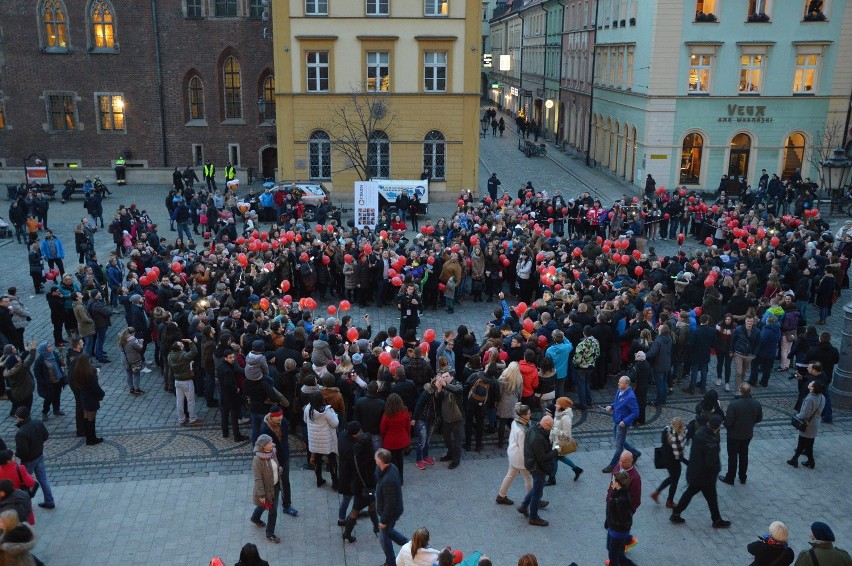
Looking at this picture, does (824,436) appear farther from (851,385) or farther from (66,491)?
(66,491)

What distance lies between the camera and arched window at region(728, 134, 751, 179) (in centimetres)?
3809

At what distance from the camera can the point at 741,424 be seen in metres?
11.4

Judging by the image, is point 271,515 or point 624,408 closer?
point 271,515

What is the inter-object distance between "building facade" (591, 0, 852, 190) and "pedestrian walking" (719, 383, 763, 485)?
92.6 feet

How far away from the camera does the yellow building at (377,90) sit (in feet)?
115

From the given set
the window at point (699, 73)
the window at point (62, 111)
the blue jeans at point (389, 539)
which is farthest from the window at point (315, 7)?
the blue jeans at point (389, 539)

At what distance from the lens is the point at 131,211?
26531 millimetres

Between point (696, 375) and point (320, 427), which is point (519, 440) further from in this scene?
point (696, 375)

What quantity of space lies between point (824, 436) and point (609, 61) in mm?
34901

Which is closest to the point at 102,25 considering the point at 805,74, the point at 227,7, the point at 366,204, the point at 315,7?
the point at 227,7

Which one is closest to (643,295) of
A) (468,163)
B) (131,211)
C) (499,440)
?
(499,440)

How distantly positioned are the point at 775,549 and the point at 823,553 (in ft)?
1.61

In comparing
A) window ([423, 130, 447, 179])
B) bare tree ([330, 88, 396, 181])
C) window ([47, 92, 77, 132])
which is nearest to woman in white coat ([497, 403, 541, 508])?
bare tree ([330, 88, 396, 181])

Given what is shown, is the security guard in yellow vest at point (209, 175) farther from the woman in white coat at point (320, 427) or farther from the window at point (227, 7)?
the woman in white coat at point (320, 427)
